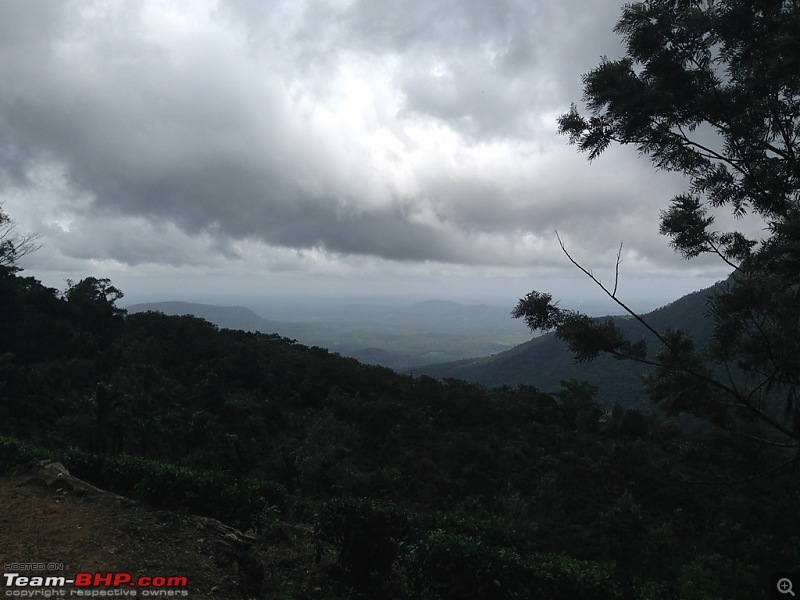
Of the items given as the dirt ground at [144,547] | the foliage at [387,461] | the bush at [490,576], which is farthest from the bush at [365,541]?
the bush at [490,576]

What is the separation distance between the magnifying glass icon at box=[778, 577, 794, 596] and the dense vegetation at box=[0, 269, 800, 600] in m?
1.38

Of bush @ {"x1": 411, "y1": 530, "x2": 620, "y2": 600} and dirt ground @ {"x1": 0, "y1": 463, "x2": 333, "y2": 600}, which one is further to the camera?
dirt ground @ {"x1": 0, "y1": 463, "x2": 333, "y2": 600}

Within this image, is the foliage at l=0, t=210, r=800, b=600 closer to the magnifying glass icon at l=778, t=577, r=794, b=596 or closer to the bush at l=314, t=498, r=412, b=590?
the bush at l=314, t=498, r=412, b=590

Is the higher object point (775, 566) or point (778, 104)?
point (778, 104)

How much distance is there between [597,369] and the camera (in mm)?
83500

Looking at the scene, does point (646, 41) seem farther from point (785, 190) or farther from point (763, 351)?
point (763, 351)

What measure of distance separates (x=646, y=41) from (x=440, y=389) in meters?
30.9

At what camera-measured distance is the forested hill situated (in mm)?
71312

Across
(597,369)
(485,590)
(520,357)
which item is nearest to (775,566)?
(485,590)

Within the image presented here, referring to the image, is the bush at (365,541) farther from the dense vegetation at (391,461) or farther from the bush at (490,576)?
the bush at (490,576)

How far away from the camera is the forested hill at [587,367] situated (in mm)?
71312

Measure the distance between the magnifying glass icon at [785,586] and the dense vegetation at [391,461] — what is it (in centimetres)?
138

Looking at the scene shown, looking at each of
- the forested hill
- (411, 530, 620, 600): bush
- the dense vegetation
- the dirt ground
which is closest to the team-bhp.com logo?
the dirt ground

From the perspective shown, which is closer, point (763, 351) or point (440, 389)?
point (763, 351)
